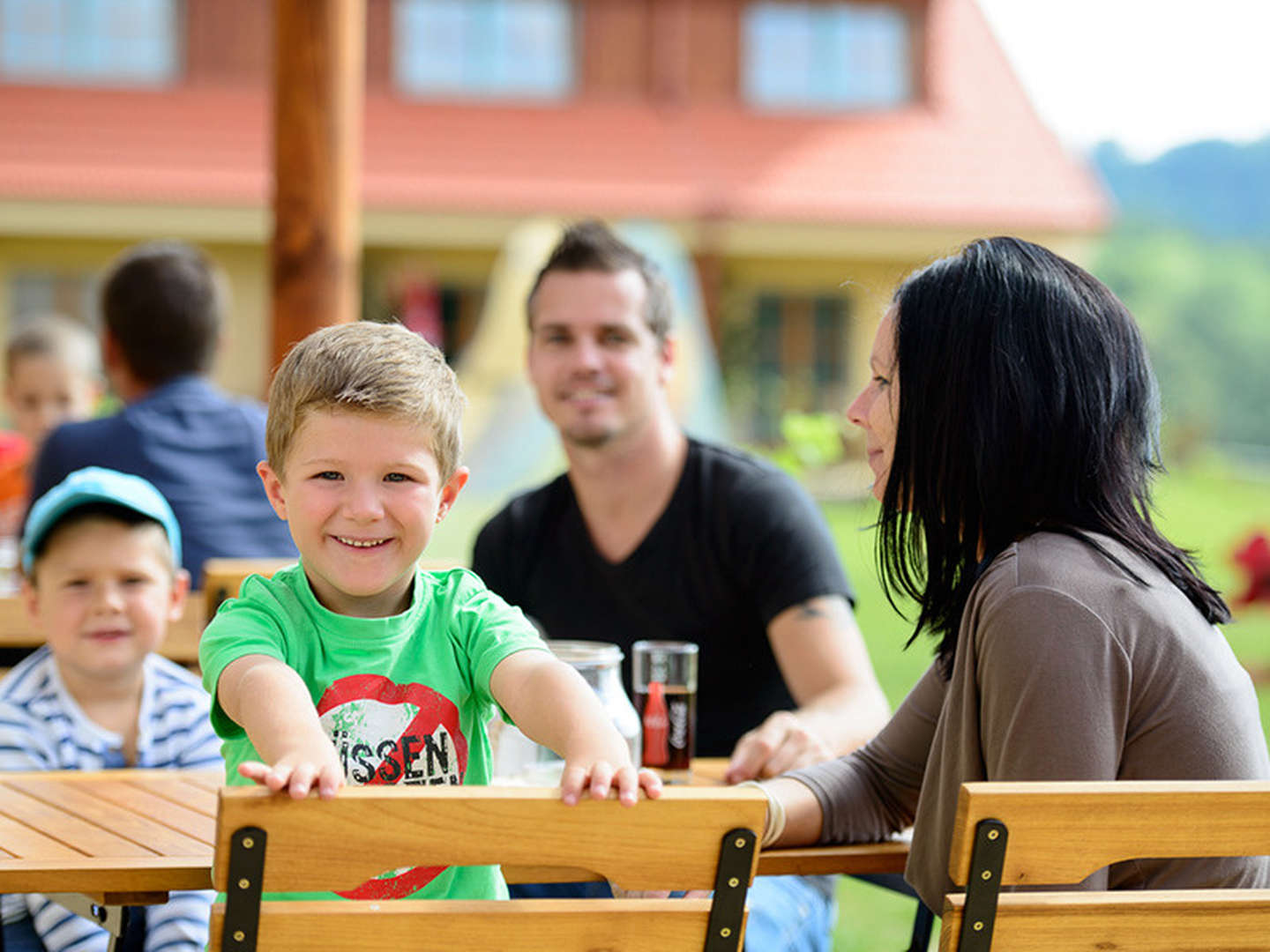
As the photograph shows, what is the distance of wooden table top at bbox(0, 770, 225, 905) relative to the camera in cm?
194

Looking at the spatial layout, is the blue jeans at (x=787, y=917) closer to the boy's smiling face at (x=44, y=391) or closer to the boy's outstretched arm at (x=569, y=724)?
the boy's outstretched arm at (x=569, y=724)

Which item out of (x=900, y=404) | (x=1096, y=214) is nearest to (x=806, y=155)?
(x=1096, y=214)

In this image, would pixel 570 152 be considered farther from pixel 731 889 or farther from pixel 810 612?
pixel 731 889

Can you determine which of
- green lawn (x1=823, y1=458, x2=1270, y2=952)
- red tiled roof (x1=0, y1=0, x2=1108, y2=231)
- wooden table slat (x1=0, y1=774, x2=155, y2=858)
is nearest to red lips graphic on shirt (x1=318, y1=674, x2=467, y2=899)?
wooden table slat (x1=0, y1=774, x2=155, y2=858)

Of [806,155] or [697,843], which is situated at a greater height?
[806,155]

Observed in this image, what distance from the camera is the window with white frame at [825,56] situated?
71.5 ft

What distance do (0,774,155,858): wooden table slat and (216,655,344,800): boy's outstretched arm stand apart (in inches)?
13.4

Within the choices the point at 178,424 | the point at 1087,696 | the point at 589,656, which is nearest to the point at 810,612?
the point at 589,656

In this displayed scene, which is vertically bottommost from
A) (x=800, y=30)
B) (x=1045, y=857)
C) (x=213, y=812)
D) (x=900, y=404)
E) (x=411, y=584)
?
(x=213, y=812)

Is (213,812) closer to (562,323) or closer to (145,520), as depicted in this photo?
(145,520)

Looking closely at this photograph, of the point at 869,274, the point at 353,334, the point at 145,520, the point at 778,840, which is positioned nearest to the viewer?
the point at 353,334

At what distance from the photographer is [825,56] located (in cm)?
2197

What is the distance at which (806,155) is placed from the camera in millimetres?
20922

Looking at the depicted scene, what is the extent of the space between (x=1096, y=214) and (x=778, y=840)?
19.3 m
